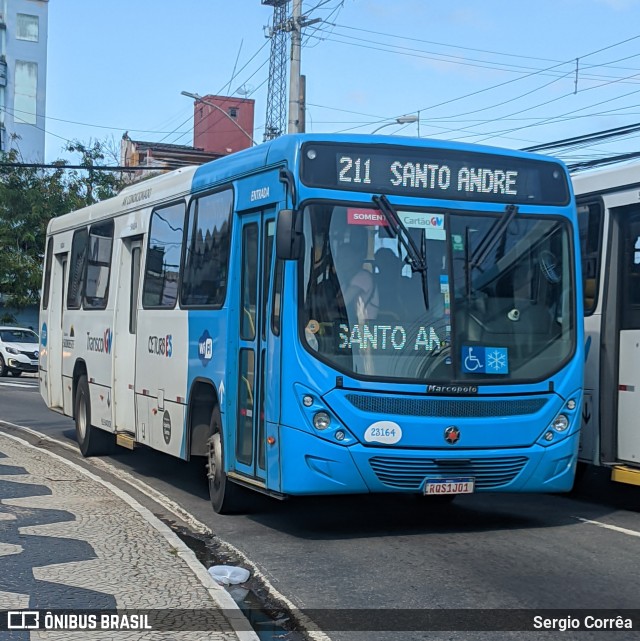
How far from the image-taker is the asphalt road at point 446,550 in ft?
22.7

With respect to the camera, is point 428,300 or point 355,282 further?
point 428,300

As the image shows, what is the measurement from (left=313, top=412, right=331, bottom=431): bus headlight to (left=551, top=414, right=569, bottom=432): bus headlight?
194 centimetres

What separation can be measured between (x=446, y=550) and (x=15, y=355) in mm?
28000

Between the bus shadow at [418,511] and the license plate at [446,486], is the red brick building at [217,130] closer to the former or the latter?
the bus shadow at [418,511]

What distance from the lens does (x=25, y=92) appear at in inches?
2822

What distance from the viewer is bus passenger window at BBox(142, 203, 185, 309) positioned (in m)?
11.7

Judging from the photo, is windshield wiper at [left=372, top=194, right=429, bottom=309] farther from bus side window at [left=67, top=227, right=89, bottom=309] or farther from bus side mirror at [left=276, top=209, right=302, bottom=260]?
bus side window at [left=67, top=227, right=89, bottom=309]

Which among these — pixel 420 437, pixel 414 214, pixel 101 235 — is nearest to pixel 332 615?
pixel 420 437

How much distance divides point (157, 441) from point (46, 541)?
11.1 ft

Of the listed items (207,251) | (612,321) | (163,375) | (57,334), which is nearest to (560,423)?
(612,321)

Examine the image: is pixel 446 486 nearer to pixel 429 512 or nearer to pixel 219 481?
pixel 429 512

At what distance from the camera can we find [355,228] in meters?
8.91

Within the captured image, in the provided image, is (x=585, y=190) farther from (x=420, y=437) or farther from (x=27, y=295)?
(x=27, y=295)

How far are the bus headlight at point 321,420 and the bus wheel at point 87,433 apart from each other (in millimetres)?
6748
